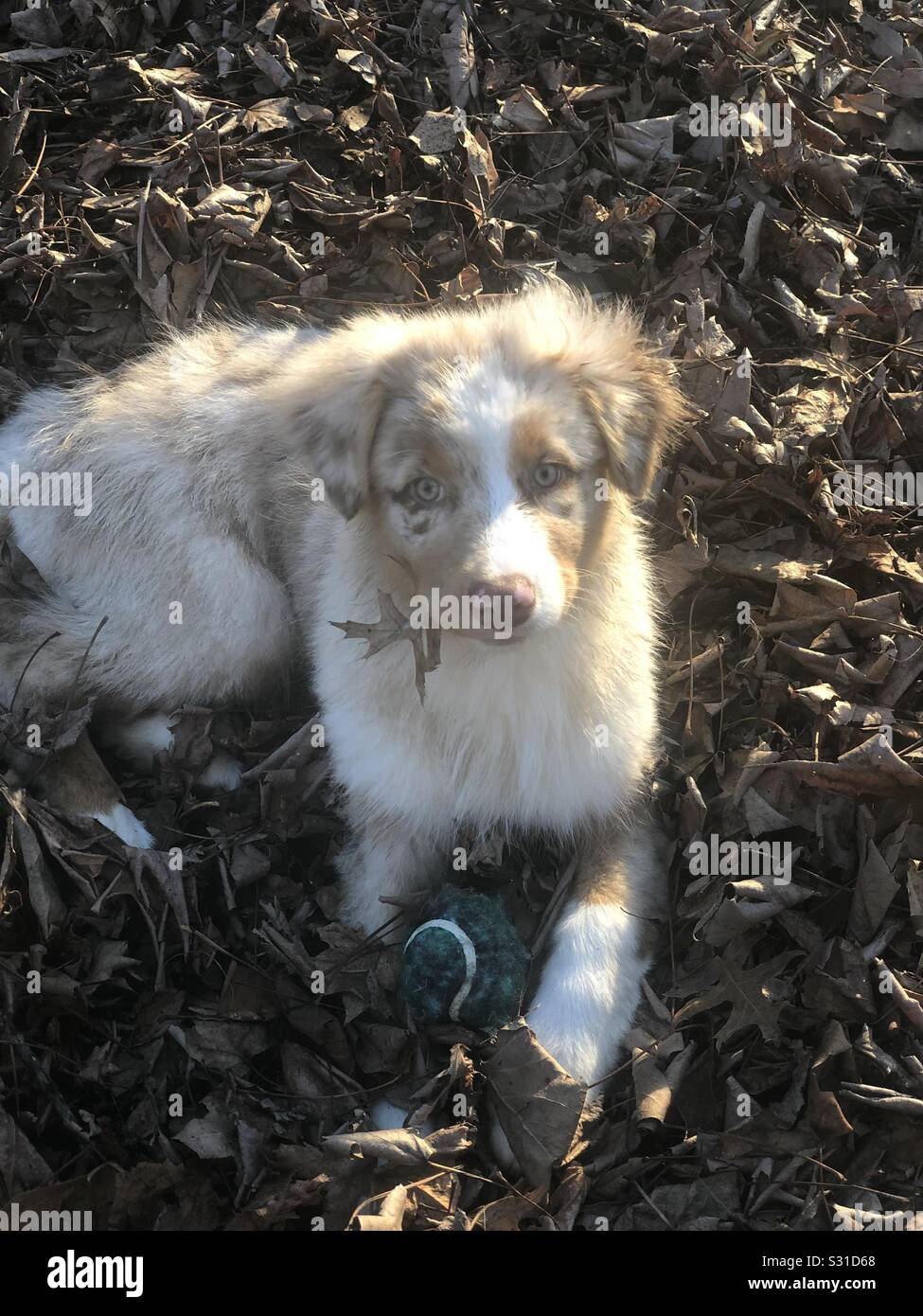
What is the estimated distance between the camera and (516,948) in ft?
12.8

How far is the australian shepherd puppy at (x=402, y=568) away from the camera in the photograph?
3.49 m

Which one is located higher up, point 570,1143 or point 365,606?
point 365,606

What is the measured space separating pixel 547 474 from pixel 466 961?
1.52m

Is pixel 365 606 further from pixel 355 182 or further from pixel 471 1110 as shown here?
pixel 355 182

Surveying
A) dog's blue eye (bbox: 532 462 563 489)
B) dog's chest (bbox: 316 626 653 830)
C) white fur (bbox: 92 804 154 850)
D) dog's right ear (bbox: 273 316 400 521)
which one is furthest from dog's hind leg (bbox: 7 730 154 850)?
dog's blue eye (bbox: 532 462 563 489)

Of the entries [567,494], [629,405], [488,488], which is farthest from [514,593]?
[629,405]

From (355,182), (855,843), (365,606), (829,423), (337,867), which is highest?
(355,182)

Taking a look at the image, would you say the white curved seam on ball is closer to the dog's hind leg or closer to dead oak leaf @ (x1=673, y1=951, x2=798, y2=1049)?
dead oak leaf @ (x1=673, y1=951, x2=798, y2=1049)

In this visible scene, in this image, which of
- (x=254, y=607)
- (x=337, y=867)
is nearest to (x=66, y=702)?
(x=254, y=607)

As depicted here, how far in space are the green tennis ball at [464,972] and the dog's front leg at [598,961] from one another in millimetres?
110

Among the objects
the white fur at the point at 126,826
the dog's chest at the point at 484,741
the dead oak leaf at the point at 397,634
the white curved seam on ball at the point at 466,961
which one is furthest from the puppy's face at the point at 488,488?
the white fur at the point at 126,826

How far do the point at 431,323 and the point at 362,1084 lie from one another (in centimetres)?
251

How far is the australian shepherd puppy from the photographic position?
3.49 metres

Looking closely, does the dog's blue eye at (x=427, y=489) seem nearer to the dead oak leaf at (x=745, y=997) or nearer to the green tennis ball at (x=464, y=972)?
the green tennis ball at (x=464, y=972)
